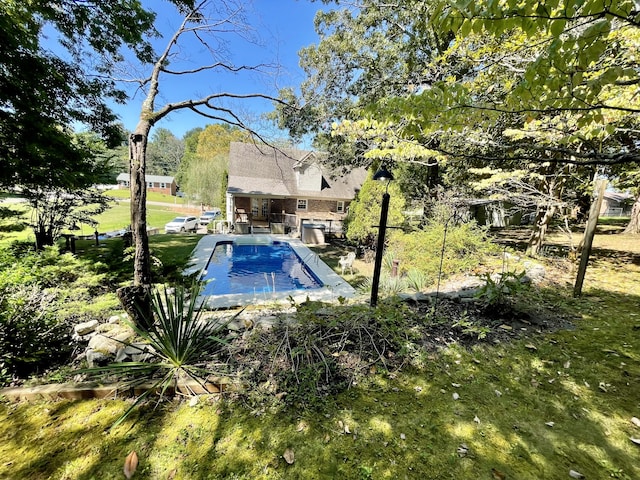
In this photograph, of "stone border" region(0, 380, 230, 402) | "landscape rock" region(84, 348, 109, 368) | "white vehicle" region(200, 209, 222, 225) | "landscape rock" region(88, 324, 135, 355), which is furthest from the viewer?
"white vehicle" region(200, 209, 222, 225)

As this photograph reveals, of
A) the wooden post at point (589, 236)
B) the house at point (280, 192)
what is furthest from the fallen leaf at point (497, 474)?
the house at point (280, 192)

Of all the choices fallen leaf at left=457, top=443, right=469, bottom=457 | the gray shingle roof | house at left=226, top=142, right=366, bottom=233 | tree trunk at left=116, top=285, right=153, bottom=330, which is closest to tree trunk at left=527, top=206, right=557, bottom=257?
fallen leaf at left=457, top=443, right=469, bottom=457

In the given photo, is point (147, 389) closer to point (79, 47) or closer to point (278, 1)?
point (278, 1)

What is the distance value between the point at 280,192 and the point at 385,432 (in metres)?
17.8

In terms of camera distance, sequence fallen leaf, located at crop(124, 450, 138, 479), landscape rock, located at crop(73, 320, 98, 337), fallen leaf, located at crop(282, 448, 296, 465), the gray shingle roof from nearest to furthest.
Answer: fallen leaf, located at crop(124, 450, 138, 479), fallen leaf, located at crop(282, 448, 296, 465), landscape rock, located at crop(73, 320, 98, 337), the gray shingle roof

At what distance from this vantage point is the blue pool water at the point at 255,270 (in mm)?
8469

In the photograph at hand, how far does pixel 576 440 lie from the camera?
197 cm

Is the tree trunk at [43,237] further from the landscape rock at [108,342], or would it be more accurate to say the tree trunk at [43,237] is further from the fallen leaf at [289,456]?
the fallen leaf at [289,456]

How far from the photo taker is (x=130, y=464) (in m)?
1.68

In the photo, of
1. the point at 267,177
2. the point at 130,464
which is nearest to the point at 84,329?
the point at 130,464

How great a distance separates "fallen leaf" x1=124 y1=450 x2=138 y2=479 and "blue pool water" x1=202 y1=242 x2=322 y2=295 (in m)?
4.95

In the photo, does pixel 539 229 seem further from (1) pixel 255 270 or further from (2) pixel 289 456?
(1) pixel 255 270

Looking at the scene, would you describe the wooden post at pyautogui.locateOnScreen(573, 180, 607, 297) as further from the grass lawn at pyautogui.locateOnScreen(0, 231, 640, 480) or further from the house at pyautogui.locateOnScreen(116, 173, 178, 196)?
the house at pyautogui.locateOnScreen(116, 173, 178, 196)

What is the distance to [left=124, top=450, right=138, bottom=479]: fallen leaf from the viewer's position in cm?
164
